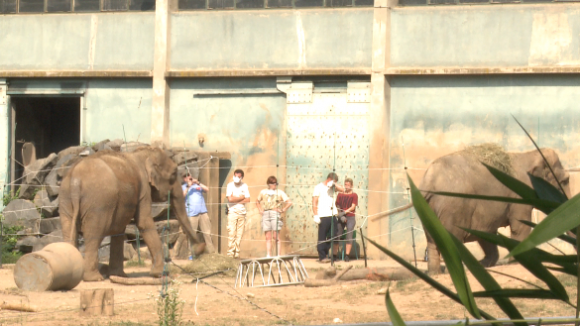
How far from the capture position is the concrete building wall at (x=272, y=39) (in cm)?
1908

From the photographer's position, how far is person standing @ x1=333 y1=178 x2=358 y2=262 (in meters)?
17.1

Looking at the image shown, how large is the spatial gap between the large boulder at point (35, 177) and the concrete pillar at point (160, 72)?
7.27ft

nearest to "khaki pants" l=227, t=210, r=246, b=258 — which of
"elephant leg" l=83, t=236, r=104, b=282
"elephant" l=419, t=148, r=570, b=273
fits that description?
"elephant leg" l=83, t=236, r=104, b=282

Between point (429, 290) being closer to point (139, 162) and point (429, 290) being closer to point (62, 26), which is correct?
point (139, 162)

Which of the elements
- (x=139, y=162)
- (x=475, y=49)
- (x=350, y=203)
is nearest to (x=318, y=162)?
(x=350, y=203)

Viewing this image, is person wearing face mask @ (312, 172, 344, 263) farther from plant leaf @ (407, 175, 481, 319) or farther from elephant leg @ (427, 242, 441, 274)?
plant leaf @ (407, 175, 481, 319)

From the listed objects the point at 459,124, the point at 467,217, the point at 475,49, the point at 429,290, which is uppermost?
the point at 475,49

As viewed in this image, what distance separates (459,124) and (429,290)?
775cm

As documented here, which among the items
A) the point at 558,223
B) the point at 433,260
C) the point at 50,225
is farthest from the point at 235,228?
the point at 558,223

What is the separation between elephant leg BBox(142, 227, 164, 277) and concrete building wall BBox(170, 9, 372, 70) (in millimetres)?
6507

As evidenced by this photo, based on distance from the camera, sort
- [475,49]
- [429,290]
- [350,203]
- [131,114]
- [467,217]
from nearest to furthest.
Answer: [429,290], [467,217], [350,203], [475,49], [131,114]

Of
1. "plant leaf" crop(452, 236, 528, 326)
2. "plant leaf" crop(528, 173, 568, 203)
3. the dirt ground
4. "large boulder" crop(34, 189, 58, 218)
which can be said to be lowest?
the dirt ground

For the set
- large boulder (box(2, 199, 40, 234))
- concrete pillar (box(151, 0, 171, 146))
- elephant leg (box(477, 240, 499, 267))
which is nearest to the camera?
elephant leg (box(477, 240, 499, 267))

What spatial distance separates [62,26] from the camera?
20.5 m
